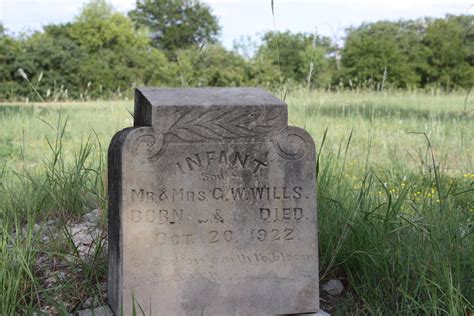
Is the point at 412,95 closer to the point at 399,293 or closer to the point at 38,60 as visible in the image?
the point at 399,293

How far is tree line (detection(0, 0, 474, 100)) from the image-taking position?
28.9 m

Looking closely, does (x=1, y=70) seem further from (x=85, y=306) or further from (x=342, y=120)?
(x=85, y=306)

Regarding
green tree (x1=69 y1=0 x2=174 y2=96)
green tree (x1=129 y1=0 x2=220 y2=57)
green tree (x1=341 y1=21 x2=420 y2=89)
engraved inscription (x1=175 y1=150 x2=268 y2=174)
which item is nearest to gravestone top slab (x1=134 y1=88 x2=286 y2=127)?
engraved inscription (x1=175 y1=150 x2=268 y2=174)

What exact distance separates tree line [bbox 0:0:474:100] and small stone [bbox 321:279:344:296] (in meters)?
18.1

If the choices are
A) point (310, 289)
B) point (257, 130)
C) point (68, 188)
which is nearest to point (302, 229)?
point (310, 289)

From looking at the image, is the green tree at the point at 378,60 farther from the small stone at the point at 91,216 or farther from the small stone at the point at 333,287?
the small stone at the point at 333,287

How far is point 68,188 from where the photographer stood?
4.06m

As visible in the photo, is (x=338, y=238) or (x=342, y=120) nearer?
(x=338, y=238)

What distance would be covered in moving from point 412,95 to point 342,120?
6.66m

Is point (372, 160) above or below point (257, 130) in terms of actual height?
below

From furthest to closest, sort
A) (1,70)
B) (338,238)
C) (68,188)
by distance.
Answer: (1,70) < (68,188) < (338,238)

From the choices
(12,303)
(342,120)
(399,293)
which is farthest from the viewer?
(342,120)

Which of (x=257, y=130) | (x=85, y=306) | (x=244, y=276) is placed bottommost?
(x=85, y=306)

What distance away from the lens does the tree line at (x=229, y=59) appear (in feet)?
94.7
